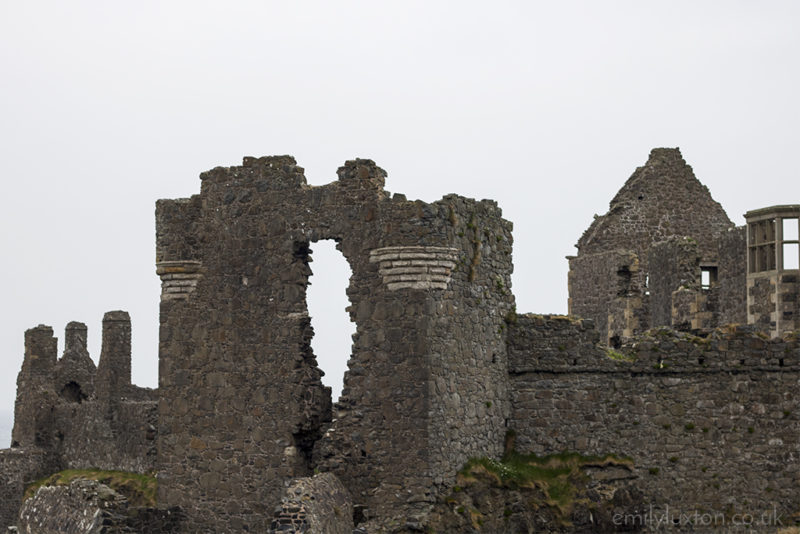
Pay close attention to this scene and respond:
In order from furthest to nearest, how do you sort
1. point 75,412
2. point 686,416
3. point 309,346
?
point 75,412 < point 686,416 < point 309,346

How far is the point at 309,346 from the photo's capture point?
Answer: 27.5 m

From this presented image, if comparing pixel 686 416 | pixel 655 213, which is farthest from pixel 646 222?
pixel 686 416

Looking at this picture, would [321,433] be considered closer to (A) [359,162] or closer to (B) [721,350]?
(A) [359,162]

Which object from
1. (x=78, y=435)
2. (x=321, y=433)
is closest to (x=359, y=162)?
(x=321, y=433)

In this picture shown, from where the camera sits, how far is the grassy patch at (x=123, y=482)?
3494cm

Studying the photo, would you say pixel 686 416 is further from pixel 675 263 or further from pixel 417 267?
pixel 675 263

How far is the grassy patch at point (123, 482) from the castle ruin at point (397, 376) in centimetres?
555

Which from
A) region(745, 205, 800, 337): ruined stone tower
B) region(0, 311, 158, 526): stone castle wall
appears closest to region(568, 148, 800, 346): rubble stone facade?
region(745, 205, 800, 337): ruined stone tower

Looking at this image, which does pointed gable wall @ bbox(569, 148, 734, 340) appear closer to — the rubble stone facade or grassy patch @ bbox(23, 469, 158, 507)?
the rubble stone facade

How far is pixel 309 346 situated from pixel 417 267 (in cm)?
290

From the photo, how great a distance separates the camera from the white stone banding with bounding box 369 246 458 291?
25.8 metres

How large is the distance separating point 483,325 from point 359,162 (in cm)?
365

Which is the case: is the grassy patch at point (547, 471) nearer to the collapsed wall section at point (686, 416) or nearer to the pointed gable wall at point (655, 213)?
the collapsed wall section at point (686, 416)

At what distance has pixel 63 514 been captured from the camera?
2650cm
